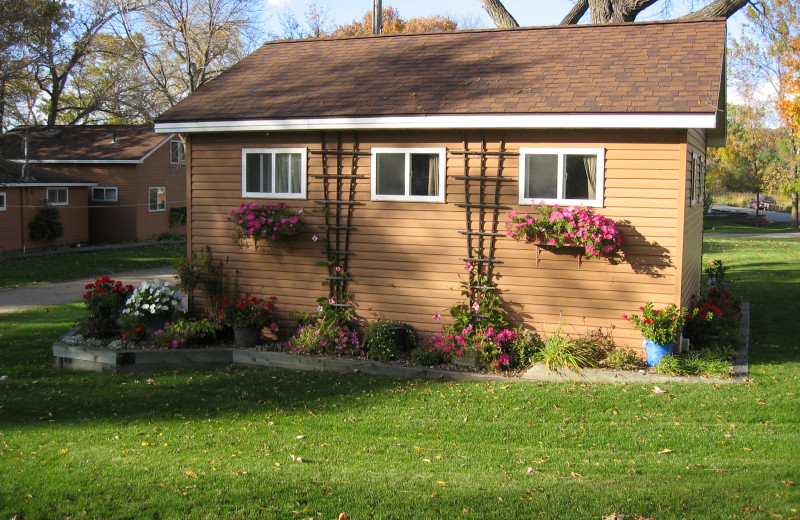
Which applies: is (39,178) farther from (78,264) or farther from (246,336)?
(246,336)

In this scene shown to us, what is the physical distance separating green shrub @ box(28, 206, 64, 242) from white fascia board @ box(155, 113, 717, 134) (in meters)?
17.6

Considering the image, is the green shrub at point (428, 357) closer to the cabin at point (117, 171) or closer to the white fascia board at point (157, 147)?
the white fascia board at point (157, 147)

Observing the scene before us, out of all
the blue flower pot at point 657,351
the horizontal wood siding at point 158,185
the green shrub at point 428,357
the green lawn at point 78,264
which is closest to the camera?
the blue flower pot at point 657,351

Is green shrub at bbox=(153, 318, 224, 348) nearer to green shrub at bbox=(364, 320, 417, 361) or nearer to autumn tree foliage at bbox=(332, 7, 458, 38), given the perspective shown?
green shrub at bbox=(364, 320, 417, 361)

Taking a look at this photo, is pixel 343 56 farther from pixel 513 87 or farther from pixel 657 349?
pixel 657 349

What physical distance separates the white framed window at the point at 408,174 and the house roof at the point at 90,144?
22755mm

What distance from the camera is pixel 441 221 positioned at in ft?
32.1

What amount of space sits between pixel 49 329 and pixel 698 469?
10.7 meters

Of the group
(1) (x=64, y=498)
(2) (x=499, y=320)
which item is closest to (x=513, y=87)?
(2) (x=499, y=320)

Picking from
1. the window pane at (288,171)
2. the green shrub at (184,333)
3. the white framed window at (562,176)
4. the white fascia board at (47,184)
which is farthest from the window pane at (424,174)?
the white fascia board at (47,184)

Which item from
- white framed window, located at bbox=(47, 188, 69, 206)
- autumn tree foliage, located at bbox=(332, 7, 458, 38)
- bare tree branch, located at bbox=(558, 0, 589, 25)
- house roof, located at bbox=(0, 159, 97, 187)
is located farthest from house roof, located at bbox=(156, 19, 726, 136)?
autumn tree foliage, located at bbox=(332, 7, 458, 38)

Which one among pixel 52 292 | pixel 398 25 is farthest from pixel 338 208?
pixel 398 25

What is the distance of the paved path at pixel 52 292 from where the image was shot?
1536 cm

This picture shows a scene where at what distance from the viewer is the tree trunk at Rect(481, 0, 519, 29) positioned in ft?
64.4
